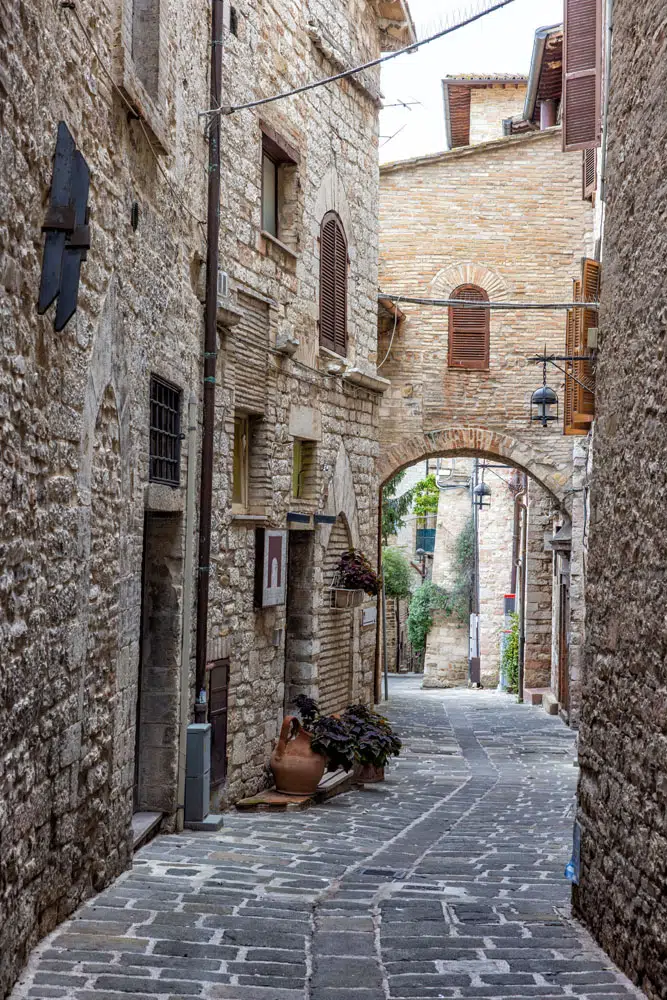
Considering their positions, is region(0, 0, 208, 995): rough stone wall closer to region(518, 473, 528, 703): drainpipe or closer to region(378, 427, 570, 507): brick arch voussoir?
region(378, 427, 570, 507): brick arch voussoir

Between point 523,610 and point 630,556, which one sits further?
point 523,610

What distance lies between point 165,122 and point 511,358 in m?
11.7

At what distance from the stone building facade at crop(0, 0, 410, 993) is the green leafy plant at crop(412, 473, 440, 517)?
72.9 feet

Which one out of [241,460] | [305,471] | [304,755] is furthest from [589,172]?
[304,755]

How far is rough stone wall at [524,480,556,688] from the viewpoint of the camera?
67.8ft

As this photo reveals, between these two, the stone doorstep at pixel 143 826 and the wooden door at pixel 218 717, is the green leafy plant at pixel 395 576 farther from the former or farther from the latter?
the stone doorstep at pixel 143 826

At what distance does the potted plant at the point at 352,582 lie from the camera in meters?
12.5

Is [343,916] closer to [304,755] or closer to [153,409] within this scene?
[153,409]

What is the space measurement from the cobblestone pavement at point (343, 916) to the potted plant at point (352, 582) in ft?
8.61

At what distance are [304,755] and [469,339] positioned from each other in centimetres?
998

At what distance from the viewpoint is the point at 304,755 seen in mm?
9883

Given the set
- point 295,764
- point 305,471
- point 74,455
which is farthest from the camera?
point 305,471

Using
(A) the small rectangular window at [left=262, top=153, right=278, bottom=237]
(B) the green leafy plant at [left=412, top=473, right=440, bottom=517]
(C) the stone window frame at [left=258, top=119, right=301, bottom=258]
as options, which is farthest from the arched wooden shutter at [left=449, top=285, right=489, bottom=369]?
(B) the green leafy plant at [left=412, top=473, right=440, bottom=517]

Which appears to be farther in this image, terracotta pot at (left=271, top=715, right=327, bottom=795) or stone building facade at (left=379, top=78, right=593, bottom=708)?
stone building facade at (left=379, top=78, right=593, bottom=708)
